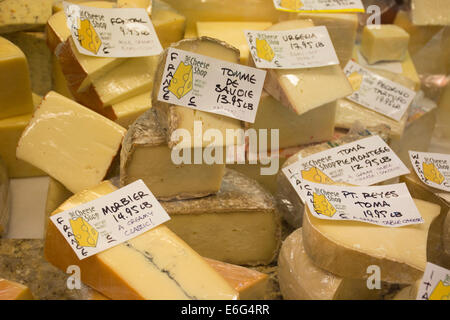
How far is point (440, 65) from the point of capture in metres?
2.80

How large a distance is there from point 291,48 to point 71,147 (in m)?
0.93

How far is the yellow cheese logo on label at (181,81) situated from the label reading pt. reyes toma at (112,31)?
22.4 inches

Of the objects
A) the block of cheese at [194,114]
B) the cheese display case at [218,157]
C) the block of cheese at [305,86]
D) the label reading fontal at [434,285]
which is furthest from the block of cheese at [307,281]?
the block of cheese at [305,86]

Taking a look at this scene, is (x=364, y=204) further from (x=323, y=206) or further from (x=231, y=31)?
(x=231, y=31)

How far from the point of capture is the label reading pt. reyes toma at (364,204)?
1588 mm

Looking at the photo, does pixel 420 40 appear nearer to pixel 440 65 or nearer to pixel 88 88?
pixel 440 65

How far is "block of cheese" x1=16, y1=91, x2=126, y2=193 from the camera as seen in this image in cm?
188

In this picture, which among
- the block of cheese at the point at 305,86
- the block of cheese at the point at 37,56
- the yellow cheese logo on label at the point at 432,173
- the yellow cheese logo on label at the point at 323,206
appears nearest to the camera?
the yellow cheese logo on label at the point at 323,206

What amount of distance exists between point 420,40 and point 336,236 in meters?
1.69

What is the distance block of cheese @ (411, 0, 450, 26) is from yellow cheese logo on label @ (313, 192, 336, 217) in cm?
150

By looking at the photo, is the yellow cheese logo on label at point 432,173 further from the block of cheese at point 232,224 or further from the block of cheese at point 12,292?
the block of cheese at point 12,292

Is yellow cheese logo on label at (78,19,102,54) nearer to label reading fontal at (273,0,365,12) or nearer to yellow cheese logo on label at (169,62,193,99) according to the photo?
yellow cheese logo on label at (169,62,193,99)
